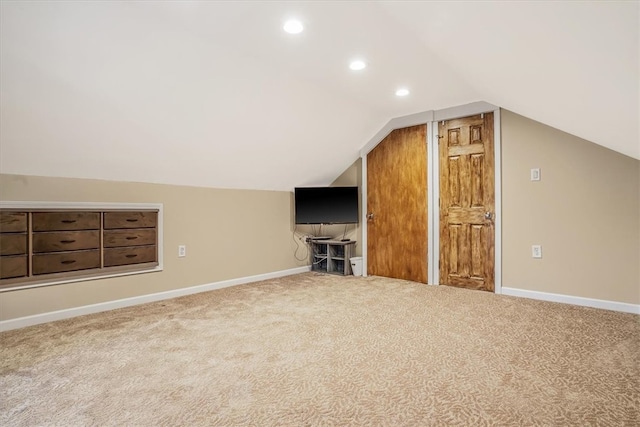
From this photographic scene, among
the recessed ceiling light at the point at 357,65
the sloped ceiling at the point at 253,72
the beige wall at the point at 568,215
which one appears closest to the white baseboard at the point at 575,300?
the beige wall at the point at 568,215

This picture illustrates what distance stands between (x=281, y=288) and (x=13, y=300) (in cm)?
238

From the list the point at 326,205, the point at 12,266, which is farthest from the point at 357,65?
the point at 12,266

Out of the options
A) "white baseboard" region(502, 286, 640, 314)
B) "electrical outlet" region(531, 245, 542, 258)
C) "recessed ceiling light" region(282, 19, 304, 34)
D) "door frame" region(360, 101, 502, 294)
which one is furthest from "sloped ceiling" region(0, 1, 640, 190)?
"white baseboard" region(502, 286, 640, 314)

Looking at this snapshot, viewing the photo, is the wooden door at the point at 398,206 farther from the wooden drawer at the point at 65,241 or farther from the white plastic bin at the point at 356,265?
the wooden drawer at the point at 65,241

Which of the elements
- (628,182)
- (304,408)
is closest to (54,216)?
(304,408)

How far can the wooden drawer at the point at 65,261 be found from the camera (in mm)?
2898

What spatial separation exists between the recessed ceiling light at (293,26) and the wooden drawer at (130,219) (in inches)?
89.6

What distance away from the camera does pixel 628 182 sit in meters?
3.07

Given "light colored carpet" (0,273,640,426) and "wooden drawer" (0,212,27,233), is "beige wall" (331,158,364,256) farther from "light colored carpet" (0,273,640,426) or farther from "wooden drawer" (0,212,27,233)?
"wooden drawer" (0,212,27,233)

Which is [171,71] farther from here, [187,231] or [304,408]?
[304,408]

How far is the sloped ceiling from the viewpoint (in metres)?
1.74

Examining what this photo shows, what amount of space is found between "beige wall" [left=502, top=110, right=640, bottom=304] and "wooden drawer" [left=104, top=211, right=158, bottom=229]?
3.69m

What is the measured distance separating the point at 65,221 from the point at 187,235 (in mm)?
1124

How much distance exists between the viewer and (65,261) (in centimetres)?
303
